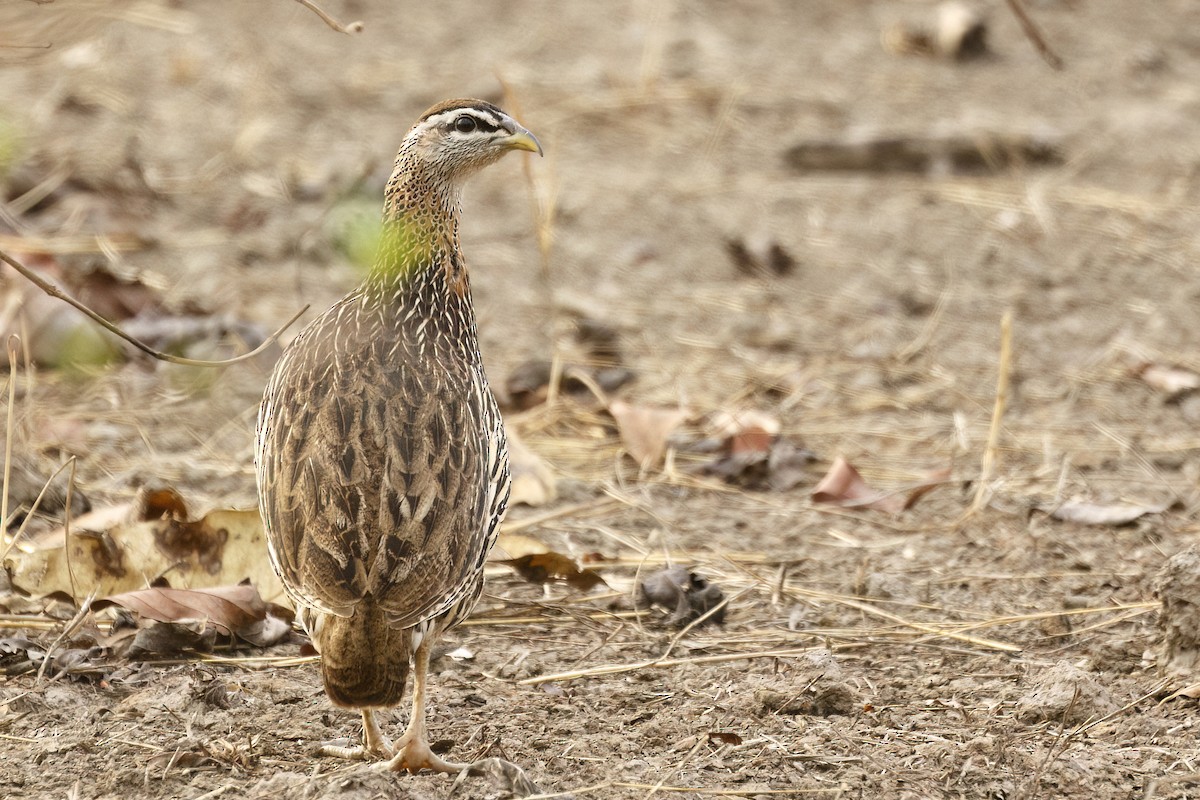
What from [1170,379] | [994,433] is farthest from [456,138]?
[1170,379]

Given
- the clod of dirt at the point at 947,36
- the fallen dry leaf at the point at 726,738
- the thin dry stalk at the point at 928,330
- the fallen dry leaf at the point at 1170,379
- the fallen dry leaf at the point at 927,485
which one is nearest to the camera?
Result: the fallen dry leaf at the point at 726,738

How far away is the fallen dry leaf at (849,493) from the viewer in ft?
19.3

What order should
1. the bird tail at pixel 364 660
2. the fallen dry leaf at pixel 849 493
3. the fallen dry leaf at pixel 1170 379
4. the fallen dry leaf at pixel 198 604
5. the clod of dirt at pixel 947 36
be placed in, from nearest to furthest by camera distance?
the bird tail at pixel 364 660, the fallen dry leaf at pixel 198 604, the fallen dry leaf at pixel 849 493, the fallen dry leaf at pixel 1170 379, the clod of dirt at pixel 947 36

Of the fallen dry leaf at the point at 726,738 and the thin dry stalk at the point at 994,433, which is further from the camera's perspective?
the thin dry stalk at the point at 994,433

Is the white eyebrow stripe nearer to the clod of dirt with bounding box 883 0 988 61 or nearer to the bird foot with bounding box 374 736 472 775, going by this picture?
the bird foot with bounding box 374 736 472 775

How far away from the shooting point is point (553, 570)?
4.96m

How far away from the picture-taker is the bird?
353cm

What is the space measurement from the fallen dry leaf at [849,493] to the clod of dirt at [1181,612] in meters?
1.57

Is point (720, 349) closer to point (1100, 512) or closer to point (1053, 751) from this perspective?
point (1100, 512)

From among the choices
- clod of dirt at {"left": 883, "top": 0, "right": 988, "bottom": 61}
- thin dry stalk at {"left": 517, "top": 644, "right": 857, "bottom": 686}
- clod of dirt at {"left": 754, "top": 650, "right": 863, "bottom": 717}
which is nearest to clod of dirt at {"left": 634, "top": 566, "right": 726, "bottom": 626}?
thin dry stalk at {"left": 517, "top": 644, "right": 857, "bottom": 686}

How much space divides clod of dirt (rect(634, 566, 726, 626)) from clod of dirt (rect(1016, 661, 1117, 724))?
105cm

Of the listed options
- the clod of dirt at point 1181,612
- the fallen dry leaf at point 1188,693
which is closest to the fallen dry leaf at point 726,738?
the fallen dry leaf at point 1188,693

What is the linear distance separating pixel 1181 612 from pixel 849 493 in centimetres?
173

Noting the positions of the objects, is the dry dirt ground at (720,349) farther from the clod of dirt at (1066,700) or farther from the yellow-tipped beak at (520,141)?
the yellow-tipped beak at (520,141)
